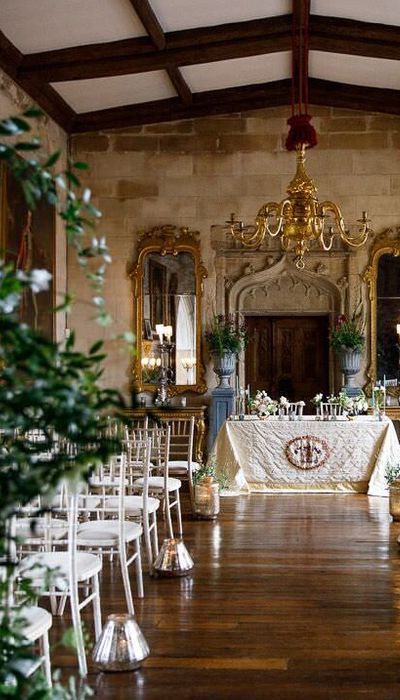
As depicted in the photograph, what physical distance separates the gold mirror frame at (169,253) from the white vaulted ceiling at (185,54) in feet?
5.53

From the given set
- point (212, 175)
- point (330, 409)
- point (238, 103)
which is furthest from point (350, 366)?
point (238, 103)

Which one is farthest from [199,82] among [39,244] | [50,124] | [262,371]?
[262,371]

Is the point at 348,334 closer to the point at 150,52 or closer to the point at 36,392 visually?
the point at 150,52

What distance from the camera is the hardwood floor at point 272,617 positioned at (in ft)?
12.8

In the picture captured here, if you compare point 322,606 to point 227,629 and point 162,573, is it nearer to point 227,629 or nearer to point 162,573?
point 227,629

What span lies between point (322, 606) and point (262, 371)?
7.82m

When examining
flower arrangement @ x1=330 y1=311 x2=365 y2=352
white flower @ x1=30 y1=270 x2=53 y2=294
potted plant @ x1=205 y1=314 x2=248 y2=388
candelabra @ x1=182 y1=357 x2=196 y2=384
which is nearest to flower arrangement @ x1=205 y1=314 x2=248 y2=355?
potted plant @ x1=205 y1=314 x2=248 y2=388

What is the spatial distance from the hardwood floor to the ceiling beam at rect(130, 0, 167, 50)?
16.3 feet

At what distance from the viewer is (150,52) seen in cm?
985

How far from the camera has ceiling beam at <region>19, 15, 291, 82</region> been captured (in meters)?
9.77

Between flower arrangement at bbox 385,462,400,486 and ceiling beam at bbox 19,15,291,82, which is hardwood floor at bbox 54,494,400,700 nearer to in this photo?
flower arrangement at bbox 385,462,400,486

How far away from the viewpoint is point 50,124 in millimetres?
11828

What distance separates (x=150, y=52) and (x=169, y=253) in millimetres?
3269

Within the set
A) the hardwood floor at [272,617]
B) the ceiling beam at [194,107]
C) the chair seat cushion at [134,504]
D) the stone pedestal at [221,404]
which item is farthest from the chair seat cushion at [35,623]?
the ceiling beam at [194,107]
